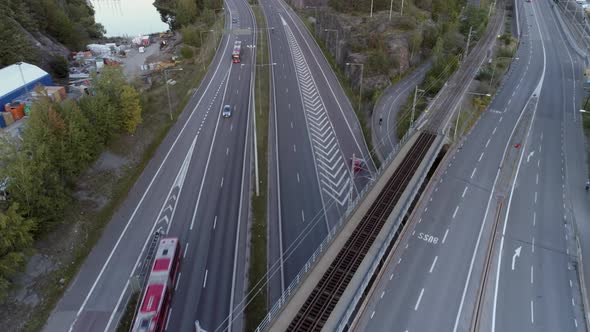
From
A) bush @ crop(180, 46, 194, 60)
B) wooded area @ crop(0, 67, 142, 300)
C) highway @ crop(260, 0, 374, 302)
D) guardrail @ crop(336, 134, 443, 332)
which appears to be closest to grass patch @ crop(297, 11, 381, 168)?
highway @ crop(260, 0, 374, 302)

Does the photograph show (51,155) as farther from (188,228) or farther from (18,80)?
(18,80)

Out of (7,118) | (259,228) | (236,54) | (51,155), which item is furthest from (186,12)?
(259,228)

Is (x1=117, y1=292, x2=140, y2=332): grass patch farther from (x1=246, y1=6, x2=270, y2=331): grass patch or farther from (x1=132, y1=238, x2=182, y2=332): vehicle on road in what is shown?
(x1=246, y1=6, x2=270, y2=331): grass patch

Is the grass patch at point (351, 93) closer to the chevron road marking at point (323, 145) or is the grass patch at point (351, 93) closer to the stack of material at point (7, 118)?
the chevron road marking at point (323, 145)

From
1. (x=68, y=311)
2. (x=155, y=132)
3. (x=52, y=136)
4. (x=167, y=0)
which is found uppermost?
(x=167, y=0)

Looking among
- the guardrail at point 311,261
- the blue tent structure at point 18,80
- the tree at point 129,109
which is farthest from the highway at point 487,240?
the blue tent structure at point 18,80

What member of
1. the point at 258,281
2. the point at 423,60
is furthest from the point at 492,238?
the point at 423,60

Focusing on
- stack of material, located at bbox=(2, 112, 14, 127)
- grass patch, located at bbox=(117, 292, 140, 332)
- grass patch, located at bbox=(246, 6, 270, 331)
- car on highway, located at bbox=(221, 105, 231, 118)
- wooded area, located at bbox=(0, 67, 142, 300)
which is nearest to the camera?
grass patch, located at bbox=(117, 292, 140, 332)

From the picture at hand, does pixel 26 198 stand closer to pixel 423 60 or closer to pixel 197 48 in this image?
pixel 197 48
